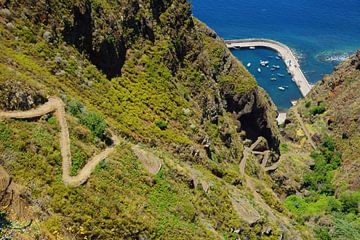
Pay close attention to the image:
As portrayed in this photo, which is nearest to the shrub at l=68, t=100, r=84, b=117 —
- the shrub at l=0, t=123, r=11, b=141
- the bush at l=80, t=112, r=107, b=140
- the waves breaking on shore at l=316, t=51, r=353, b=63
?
the bush at l=80, t=112, r=107, b=140

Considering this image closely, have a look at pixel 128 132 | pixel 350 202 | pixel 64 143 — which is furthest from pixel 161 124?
pixel 350 202

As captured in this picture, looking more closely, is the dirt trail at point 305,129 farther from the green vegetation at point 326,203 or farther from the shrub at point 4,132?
the shrub at point 4,132

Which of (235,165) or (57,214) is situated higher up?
(235,165)

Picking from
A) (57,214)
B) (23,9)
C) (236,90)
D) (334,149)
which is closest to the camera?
(57,214)

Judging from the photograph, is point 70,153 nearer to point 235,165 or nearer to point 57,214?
point 57,214

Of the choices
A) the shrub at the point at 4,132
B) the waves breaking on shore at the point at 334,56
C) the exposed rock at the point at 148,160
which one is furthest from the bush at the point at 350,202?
the waves breaking on shore at the point at 334,56

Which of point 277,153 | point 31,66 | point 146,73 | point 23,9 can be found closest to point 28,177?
point 31,66
